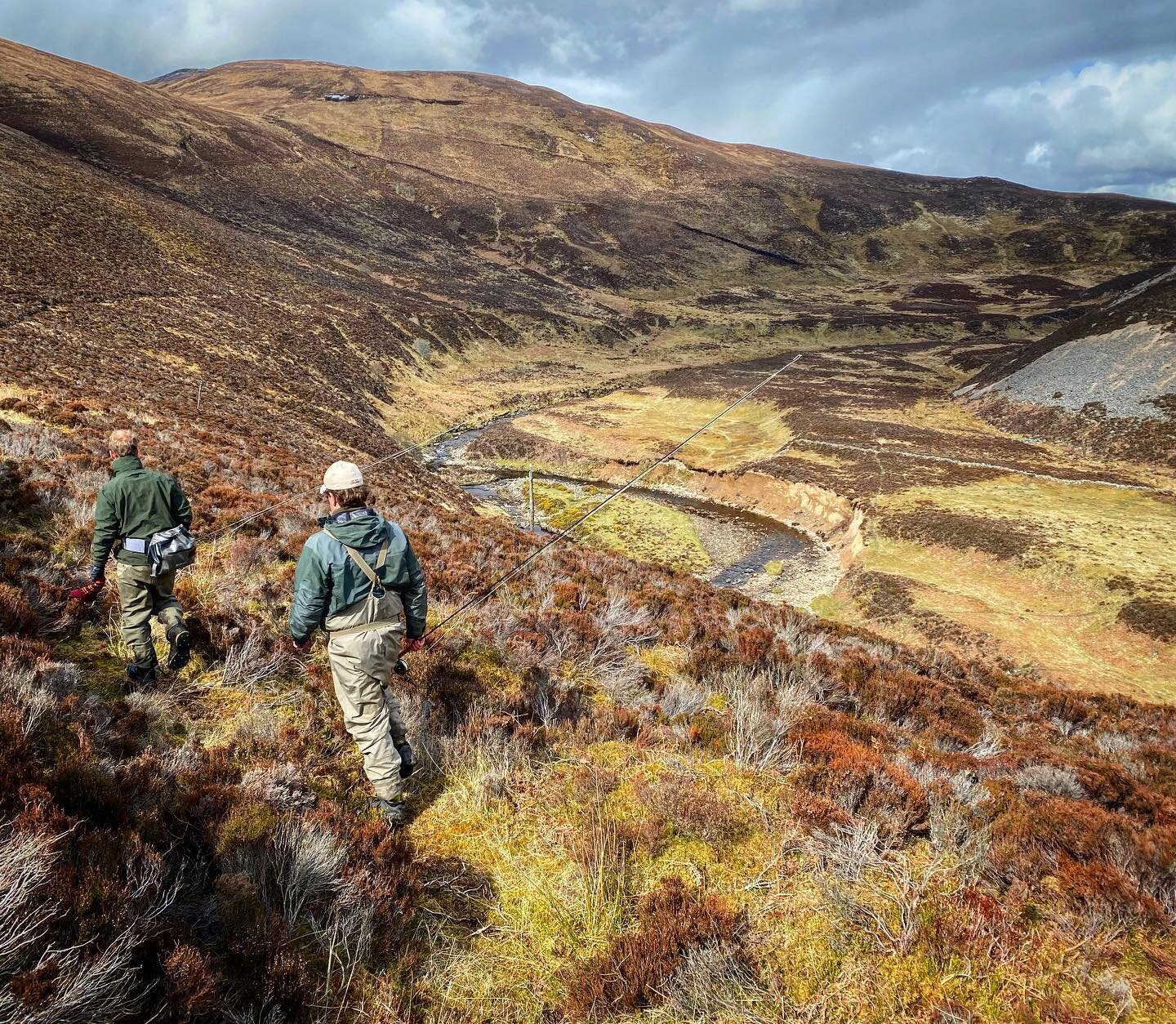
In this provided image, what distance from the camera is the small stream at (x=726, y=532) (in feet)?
69.8

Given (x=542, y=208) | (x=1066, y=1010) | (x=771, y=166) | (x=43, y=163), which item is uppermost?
(x=771, y=166)

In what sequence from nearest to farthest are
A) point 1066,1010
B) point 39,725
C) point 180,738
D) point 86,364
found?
point 1066,1010 < point 39,725 < point 180,738 < point 86,364

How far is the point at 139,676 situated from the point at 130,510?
1466 millimetres

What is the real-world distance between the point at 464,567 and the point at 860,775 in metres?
6.34

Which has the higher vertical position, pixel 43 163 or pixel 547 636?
pixel 43 163

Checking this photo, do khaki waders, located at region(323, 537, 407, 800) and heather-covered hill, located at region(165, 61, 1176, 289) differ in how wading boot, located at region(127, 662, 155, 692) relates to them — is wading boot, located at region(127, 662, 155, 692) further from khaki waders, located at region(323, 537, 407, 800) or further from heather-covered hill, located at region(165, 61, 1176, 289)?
heather-covered hill, located at region(165, 61, 1176, 289)

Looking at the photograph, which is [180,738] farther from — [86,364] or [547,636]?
→ [86,364]

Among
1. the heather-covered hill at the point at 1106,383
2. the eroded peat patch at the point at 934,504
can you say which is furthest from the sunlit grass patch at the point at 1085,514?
the heather-covered hill at the point at 1106,383

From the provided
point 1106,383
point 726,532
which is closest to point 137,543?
point 726,532

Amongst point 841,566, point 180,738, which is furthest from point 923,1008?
point 841,566

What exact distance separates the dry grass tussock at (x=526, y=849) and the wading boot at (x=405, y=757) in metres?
0.17

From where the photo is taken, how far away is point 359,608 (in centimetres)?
408

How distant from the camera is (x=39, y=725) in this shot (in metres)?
3.39

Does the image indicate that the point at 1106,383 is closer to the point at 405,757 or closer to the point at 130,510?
the point at 405,757
